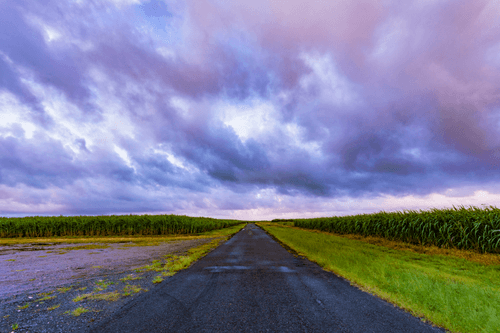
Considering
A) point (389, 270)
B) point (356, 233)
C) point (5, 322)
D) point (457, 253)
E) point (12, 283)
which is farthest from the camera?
point (356, 233)

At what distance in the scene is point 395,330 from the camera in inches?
187

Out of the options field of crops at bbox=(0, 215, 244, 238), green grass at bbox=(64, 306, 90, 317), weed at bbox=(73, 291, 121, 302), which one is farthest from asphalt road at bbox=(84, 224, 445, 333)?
field of crops at bbox=(0, 215, 244, 238)

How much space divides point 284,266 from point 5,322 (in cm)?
991

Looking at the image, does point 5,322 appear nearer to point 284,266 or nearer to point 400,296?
point 284,266

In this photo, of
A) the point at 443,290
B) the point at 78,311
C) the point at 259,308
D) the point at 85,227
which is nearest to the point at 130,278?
the point at 78,311

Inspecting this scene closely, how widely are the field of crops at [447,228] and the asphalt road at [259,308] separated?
43.2 feet

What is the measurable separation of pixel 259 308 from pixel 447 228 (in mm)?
18790

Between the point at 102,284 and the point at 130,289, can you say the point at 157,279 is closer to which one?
the point at 130,289

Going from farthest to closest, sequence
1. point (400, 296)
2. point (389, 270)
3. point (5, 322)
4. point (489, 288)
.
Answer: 1. point (389, 270)
2. point (489, 288)
3. point (400, 296)
4. point (5, 322)

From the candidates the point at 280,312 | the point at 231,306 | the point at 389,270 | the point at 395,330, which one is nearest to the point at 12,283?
the point at 231,306

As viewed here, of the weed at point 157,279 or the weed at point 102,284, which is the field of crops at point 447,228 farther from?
the weed at point 102,284

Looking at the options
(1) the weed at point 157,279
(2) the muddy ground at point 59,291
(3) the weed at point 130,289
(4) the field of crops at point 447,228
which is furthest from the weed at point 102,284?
(4) the field of crops at point 447,228

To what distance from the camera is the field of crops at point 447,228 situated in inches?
587

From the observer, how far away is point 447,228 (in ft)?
57.4
